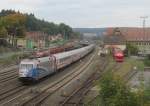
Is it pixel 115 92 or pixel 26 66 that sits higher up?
pixel 115 92

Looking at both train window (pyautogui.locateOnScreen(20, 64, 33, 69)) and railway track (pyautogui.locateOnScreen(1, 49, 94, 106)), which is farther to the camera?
train window (pyautogui.locateOnScreen(20, 64, 33, 69))

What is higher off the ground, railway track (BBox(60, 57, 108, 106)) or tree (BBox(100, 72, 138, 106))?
tree (BBox(100, 72, 138, 106))

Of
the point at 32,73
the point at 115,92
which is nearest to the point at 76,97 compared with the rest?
the point at 32,73

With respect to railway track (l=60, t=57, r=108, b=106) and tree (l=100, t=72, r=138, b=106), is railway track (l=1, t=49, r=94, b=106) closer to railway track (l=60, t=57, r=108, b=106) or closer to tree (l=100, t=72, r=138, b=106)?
railway track (l=60, t=57, r=108, b=106)

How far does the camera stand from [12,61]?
221 ft

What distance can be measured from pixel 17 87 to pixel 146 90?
21.6 meters

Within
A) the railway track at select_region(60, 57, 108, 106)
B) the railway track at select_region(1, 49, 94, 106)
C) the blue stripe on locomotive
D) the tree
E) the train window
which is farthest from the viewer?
the train window

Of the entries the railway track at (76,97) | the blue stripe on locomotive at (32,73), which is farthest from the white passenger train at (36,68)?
the railway track at (76,97)

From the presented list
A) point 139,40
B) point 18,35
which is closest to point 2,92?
point 18,35

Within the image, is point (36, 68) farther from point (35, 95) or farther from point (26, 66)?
point (35, 95)

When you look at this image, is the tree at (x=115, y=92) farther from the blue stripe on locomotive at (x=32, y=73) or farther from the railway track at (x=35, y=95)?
the blue stripe on locomotive at (x=32, y=73)

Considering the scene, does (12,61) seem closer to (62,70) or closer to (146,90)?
(62,70)

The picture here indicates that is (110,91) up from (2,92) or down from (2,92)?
up

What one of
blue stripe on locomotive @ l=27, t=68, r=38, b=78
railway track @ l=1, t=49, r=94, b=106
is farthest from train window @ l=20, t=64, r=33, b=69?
railway track @ l=1, t=49, r=94, b=106
